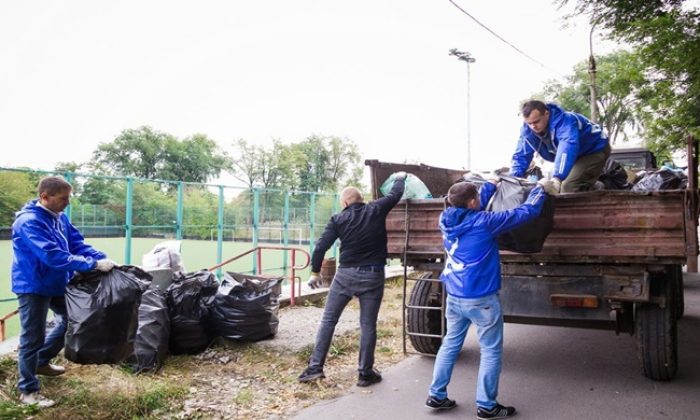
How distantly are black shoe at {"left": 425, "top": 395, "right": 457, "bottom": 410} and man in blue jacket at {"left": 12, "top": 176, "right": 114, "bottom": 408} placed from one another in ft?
8.61

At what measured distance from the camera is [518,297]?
461cm

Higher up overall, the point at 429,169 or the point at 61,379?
the point at 429,169

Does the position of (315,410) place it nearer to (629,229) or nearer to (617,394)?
(617,394)

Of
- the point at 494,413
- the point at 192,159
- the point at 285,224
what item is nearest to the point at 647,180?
the point at 494,413

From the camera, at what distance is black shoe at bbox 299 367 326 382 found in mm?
4605

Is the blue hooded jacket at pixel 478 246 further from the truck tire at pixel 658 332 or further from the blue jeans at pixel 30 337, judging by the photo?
the blue jeans at pixel 30 337

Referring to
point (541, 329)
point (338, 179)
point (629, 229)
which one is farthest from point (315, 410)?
point (338, 179)

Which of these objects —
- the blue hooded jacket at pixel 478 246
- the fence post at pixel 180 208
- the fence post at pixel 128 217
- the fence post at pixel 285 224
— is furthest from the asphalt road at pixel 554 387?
the fence post at pixel 285 224

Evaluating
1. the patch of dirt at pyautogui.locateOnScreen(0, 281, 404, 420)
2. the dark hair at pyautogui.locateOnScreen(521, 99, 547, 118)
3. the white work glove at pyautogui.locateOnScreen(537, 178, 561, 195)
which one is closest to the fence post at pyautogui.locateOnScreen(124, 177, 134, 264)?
the patch of dirt at pyautogui.locateOnScreen(0, 281, 404, 420)

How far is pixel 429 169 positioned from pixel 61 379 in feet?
12.9

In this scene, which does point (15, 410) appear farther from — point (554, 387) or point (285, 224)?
point (285, 224)

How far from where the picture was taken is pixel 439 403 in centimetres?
396

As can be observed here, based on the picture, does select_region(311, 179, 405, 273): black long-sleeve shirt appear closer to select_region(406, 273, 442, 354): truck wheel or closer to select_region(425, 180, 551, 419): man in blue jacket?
select_region(406, 273, 442, 354): truck wheel

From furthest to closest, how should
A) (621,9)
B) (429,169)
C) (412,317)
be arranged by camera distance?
(621,9), (429,169), (412,317)
